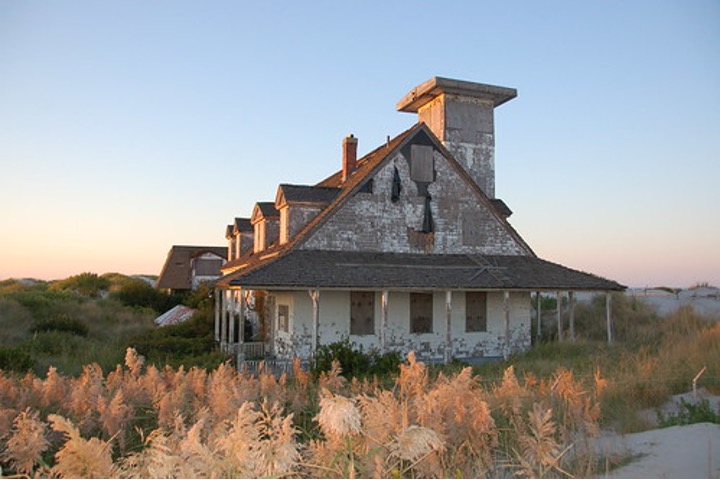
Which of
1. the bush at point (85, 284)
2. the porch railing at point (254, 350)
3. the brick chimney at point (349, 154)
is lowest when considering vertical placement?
the porch railing at point (254, 350)

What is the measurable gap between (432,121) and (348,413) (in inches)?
957

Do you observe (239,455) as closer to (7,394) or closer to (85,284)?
(7,394)

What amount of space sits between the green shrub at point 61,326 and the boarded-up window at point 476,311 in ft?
A: 52.0

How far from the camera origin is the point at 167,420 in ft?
25.3

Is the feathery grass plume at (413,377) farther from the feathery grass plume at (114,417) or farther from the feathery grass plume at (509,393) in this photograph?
the feathery grass plume at (114,417)

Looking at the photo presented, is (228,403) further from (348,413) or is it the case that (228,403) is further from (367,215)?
(367,215)

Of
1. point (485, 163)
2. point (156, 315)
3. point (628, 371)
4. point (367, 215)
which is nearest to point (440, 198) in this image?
point (367, 215)

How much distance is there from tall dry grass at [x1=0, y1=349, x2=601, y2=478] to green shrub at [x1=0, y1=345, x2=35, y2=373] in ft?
24.3

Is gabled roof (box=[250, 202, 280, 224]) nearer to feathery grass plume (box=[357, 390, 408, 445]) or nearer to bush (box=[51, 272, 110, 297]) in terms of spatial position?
feathery grass plume (box=[357, 390, 408, 445])

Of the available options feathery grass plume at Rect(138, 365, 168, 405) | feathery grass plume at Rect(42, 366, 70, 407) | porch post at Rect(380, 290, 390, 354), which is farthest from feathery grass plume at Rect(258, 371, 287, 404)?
porch post at Rect(380, 290, 390, 354)

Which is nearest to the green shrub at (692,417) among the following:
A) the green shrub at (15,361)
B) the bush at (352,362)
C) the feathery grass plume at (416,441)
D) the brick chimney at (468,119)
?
the feathery grass plume at (416,441)

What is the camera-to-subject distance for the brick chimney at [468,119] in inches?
1049

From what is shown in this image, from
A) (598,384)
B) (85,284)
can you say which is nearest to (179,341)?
(598,384)

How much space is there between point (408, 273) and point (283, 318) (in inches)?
174
